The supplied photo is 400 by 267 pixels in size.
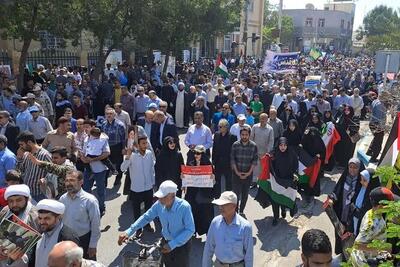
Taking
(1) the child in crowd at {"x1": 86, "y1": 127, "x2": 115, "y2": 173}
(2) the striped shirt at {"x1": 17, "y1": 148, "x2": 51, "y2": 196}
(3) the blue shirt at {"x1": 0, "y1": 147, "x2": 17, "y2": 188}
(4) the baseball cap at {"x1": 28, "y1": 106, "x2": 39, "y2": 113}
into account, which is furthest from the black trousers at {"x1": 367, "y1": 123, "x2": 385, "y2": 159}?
(3) the blue shirt at {"x1": 0, "y1": 147, "x2": 17, "y2": 188}

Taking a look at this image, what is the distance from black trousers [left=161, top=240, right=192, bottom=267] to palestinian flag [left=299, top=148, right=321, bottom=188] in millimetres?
4451

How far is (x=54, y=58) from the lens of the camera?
23.5 metres

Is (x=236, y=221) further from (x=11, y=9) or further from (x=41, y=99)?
(x=11, y=9)

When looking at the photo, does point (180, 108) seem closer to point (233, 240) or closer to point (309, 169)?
point (309, 169)

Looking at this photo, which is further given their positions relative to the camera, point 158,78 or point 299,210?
point 158,78

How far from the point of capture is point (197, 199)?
281 inches

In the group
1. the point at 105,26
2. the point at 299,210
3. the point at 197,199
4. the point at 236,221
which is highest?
the point at 105,26

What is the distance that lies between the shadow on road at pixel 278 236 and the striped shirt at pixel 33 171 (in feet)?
11.2

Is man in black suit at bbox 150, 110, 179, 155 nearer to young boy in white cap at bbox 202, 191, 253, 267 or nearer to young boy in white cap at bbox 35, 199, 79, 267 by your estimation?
young boy in white cap at bbox 202, 191, 253, 267

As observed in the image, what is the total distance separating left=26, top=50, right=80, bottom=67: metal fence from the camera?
73.7 ft

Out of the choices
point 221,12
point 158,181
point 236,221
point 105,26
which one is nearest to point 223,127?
point 158,181

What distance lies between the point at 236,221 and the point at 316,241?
135 cm

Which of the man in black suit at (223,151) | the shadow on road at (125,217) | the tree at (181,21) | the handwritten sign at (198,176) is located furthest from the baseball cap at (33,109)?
the tree at (181,21)

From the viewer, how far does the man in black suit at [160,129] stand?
9195 millimetres
